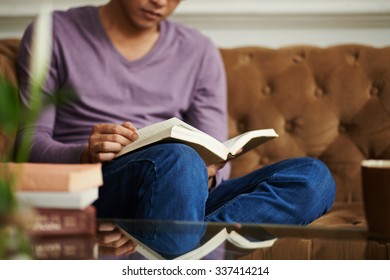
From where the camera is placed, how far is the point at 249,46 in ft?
5.50

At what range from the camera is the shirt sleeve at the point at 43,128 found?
1.19 meters

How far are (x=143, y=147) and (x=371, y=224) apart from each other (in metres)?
0.39

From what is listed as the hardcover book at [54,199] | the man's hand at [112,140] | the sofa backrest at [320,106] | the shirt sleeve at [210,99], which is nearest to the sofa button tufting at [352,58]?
the sofa backrest at [320,106]

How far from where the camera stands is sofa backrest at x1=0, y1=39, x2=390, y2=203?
1.55 metres

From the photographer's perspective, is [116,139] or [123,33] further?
[123,33]

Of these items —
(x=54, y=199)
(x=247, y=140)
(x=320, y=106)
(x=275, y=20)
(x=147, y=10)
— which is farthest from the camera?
(x=275, y=20)

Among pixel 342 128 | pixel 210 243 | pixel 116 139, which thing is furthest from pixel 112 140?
pixel 342 128

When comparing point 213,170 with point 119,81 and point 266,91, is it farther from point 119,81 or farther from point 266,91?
point 266,91

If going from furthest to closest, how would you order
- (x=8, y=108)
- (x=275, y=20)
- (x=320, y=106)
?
(x=275, y=20) < (x=320, y=106) < (x=8, y=108)

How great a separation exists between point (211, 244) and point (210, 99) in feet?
2.54

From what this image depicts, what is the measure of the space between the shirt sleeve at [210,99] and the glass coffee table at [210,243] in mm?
624

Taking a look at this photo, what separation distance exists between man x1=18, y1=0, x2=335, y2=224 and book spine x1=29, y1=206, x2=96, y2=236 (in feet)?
1.12

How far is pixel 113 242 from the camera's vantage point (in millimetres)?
687

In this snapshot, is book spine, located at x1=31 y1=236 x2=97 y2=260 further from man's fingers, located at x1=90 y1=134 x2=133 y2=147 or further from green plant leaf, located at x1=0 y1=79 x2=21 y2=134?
man's fingers, located at x1=90 y1=134 x2=133 y2=147
